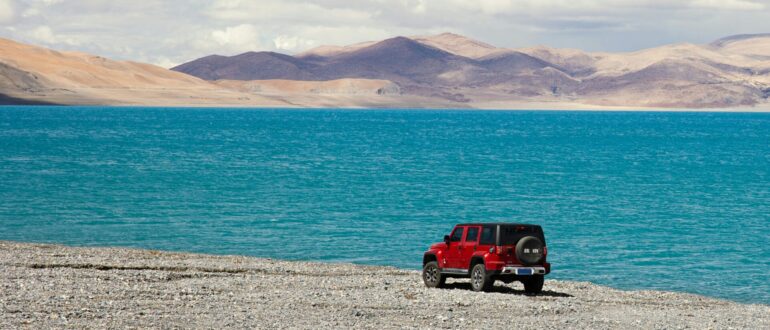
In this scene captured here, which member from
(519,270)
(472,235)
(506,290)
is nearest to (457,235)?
(472,235)

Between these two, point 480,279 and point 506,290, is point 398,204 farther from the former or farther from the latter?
point 480,279

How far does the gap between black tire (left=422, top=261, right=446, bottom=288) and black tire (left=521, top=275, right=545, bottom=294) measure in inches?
77.1

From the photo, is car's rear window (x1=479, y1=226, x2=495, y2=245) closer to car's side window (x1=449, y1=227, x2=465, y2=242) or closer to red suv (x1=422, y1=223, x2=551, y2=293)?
red suv (x1=422, y1=223, x2=551, y2=293)

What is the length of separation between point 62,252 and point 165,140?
306 ft

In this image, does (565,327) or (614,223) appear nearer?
(565,327)

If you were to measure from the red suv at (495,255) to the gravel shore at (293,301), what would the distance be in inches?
17.9

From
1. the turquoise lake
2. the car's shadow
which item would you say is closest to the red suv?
the car's shadow

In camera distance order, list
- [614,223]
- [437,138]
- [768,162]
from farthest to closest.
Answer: [437,138]
[768,162]
[614,223]

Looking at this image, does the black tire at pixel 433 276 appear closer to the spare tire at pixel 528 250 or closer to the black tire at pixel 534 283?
the black tire at pixel 534 283

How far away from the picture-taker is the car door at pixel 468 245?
2311cm

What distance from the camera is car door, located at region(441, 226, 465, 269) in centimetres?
2353

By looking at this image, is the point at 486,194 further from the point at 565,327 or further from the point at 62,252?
the point at 565,327

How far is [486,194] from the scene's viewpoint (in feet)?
196

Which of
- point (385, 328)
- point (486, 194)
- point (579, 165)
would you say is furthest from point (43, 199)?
point (579, 165)
